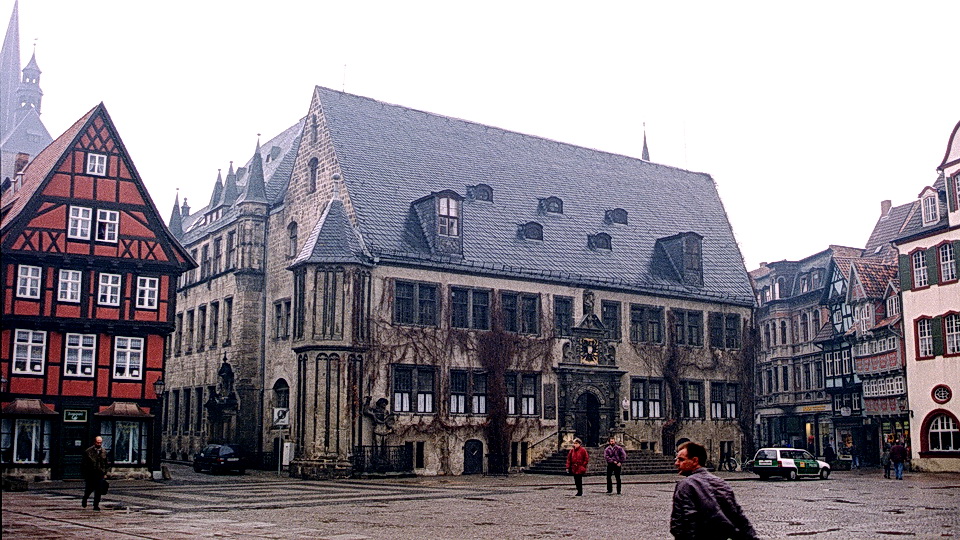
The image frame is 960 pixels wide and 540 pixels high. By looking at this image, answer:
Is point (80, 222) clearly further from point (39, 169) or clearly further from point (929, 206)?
point (929, 206)

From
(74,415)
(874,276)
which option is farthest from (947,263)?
(74,415)

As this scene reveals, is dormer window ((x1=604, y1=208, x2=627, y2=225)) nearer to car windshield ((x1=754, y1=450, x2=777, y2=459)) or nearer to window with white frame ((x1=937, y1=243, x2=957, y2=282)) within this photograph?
window with white frame ((x1=937, y1=243, x2=957, y2=282))

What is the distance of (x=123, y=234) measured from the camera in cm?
3716

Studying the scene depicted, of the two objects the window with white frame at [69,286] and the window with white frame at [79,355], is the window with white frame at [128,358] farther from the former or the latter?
the window with white frame at [69,286]

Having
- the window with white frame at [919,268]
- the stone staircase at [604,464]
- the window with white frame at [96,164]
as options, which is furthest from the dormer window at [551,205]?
the window with white frame at [96,164]

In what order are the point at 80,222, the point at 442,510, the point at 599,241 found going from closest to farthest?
the point at 442,510 → the point at 80,222 → the point at 599,241

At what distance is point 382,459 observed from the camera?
38.2m

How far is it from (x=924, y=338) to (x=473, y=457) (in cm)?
2090

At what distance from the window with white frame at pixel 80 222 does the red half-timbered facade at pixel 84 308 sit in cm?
4

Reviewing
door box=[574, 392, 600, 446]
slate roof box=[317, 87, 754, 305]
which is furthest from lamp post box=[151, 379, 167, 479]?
door box=[574, 392, 600, 446]

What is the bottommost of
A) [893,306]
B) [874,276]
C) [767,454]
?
[767,454]

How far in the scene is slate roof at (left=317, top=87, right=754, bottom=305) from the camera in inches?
1660

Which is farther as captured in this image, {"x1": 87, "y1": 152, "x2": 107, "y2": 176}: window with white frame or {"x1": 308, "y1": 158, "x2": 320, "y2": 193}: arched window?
{"x1": 308, "y1": 158, "x2": 320, "y2": 193}: arched window

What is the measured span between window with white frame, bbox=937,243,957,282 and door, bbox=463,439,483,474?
70.8 ft
